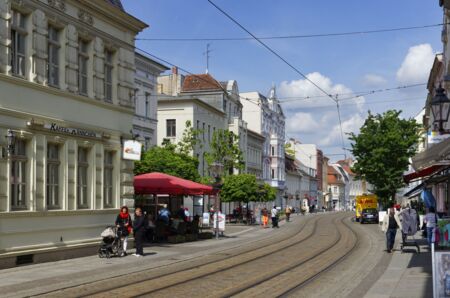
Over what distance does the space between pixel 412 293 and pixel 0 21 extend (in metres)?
12.8

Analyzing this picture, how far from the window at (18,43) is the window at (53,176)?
9.01ft

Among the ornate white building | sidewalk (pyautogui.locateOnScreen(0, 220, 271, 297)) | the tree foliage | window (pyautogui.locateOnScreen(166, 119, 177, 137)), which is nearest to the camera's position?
sidewalk (pyautogui.locateOnScreen(0, 220, 271, 297))

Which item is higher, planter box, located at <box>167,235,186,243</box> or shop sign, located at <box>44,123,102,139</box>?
shop sign, located at <box>44,123,102,139</box>

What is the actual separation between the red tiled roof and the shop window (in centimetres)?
4499

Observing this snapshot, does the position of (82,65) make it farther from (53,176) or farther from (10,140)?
(10,140)

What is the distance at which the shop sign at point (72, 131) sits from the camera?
20.4m

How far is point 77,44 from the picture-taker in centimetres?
2219

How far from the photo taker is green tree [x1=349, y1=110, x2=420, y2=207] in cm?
5775

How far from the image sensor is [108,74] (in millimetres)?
24641

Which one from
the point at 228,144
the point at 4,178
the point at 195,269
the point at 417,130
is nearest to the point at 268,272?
the point at 195,269

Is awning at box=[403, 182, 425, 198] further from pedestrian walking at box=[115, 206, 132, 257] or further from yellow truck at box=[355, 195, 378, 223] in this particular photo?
yellow truck at box=[355, 195, 378, 223]

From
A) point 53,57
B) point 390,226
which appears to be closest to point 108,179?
point 53,57

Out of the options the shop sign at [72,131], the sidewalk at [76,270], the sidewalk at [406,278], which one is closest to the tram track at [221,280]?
the sidewalk at [76,270]

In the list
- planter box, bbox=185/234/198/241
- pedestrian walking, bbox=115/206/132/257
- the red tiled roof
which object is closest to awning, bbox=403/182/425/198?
planter box, bbox=185/234/198/241
